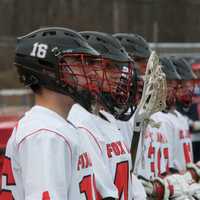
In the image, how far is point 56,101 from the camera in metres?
3.15

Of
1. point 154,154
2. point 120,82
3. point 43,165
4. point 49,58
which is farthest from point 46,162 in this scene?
point 154,154

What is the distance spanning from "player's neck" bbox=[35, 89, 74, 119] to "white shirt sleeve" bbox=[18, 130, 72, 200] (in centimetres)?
22

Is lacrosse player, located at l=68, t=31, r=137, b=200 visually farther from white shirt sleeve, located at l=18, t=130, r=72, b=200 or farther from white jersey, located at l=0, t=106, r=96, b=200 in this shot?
white shirt sleeve, located at l=18, t=130, r=72, b=200

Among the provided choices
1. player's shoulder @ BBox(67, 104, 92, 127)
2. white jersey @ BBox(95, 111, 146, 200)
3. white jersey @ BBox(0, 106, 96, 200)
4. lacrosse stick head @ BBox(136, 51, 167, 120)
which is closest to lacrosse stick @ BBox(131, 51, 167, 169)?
lacrosse stick head @ BBox(136, 51, 167, 120)

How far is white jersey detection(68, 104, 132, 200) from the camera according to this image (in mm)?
3574

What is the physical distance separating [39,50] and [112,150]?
73 centimetres

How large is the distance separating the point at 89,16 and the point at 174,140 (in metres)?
27.0

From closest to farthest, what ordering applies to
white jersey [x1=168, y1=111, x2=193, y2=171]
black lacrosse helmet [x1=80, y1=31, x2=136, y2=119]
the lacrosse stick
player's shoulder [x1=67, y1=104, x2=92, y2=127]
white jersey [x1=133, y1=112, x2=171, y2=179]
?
player's shoulder [x1=67, y1=104, x2=92, y2=127] → black lacrosse helmet [x1=80, y1=31, x2=136, y2=119] → the lacrosse stick → white jersey [x1=133, y1=112, x2=171, y2=179] → white jersey [x1=168, y1=111, x2=193, y2=171]

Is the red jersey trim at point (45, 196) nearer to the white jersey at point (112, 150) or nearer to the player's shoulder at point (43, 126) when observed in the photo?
the player's shoulder at point (43, 126)

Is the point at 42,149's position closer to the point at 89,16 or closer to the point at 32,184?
the point at 32,184

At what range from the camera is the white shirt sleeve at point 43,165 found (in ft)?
9.44

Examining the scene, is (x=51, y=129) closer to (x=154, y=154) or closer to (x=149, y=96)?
(x=149, y=96)

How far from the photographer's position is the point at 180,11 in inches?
1256

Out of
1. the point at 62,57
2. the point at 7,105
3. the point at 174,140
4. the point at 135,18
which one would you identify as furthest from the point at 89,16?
the point at 62,57
